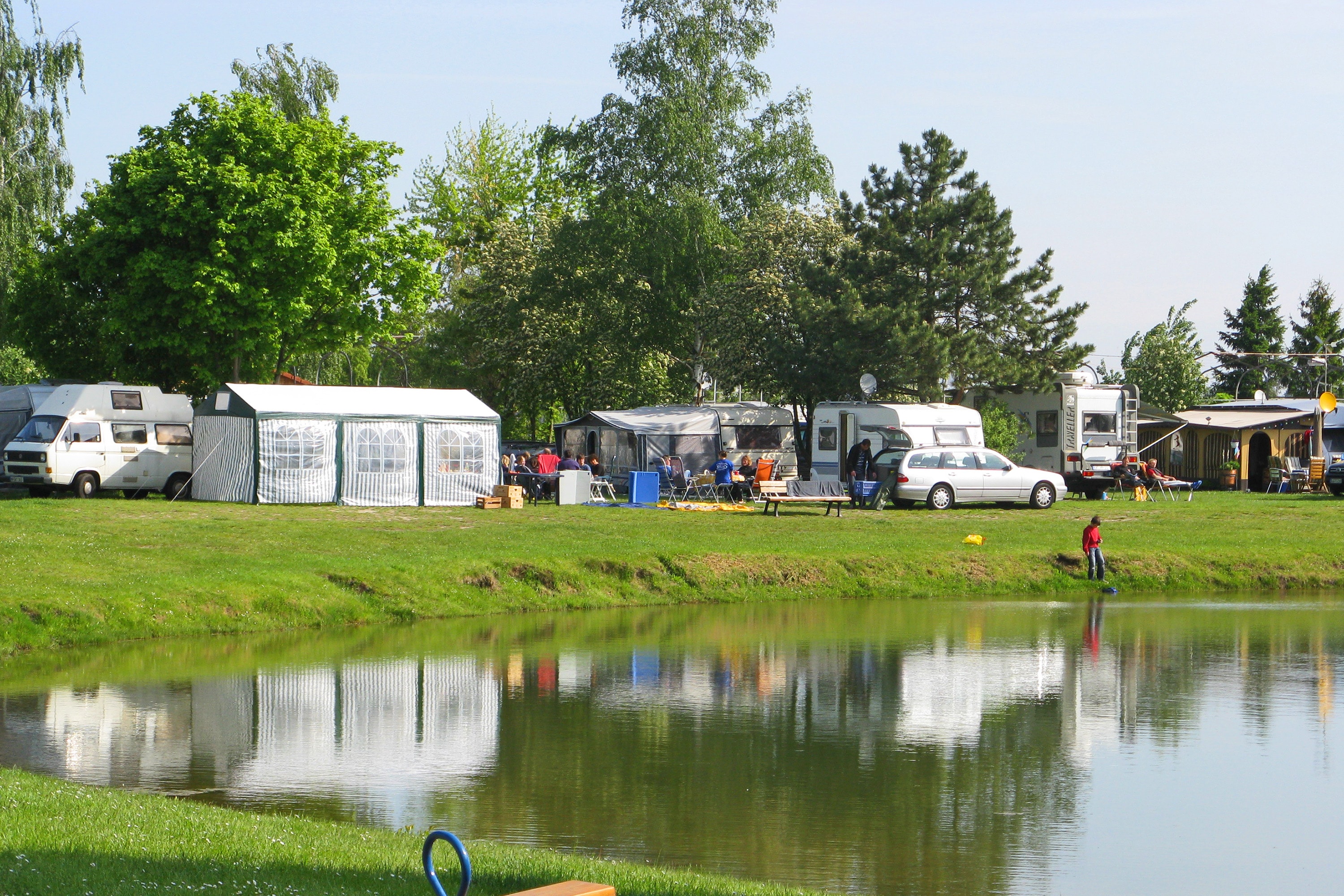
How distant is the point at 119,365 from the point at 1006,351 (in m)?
24.9

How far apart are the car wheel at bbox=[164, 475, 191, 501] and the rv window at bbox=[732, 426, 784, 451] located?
14.4 metres

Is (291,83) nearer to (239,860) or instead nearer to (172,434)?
(172,434)

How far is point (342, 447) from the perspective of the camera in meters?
32.1

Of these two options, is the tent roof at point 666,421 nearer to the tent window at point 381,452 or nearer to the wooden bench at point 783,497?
the wooden bench at point 783,497

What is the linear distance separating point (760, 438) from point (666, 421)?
3.19 meters

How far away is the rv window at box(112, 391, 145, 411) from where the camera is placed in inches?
1308

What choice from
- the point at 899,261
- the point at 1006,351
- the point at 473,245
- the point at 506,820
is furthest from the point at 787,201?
the point at 506,820

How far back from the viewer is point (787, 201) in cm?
4619

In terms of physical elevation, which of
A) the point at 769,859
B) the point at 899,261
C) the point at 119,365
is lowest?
the point at 769,859

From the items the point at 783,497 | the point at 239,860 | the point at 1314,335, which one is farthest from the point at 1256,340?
the point at 239,860

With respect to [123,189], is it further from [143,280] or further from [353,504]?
[353,504]

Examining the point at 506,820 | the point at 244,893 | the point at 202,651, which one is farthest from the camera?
the point at 202,651

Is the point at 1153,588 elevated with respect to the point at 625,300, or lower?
lower

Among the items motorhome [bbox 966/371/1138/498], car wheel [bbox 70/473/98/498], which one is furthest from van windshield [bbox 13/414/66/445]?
motorhome [bbox 966/371/1138/498]
